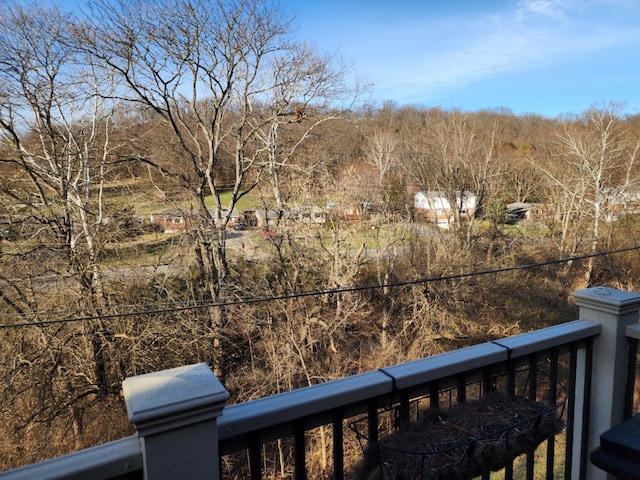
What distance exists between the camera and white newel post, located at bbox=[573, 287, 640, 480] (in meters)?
1.69

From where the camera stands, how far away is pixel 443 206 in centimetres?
1683

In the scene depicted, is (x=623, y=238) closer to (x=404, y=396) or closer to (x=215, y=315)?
(x=215, y=315)

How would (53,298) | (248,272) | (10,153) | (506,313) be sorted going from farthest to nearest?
(506,313), (248,272), (10,153), (53,298)

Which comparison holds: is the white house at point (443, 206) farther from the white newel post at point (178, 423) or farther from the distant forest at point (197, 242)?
the white newel post at point (178, 423)

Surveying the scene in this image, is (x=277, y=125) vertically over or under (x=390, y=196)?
over

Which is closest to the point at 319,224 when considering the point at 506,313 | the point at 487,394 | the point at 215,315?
the point at 215,315

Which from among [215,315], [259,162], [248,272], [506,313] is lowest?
[506,313]

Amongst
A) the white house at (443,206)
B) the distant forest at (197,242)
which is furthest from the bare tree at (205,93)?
the white house at (443,206)

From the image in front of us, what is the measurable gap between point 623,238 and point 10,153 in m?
19.6

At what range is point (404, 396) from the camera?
1.23m

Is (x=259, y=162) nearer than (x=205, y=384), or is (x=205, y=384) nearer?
(x=205, y=384)

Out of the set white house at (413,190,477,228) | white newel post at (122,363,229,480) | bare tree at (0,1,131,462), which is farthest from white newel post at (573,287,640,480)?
white house at (413,190,477,228)

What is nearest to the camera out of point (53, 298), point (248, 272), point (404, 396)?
point (404, 396)

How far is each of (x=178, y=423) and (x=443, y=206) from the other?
55.5 ft
